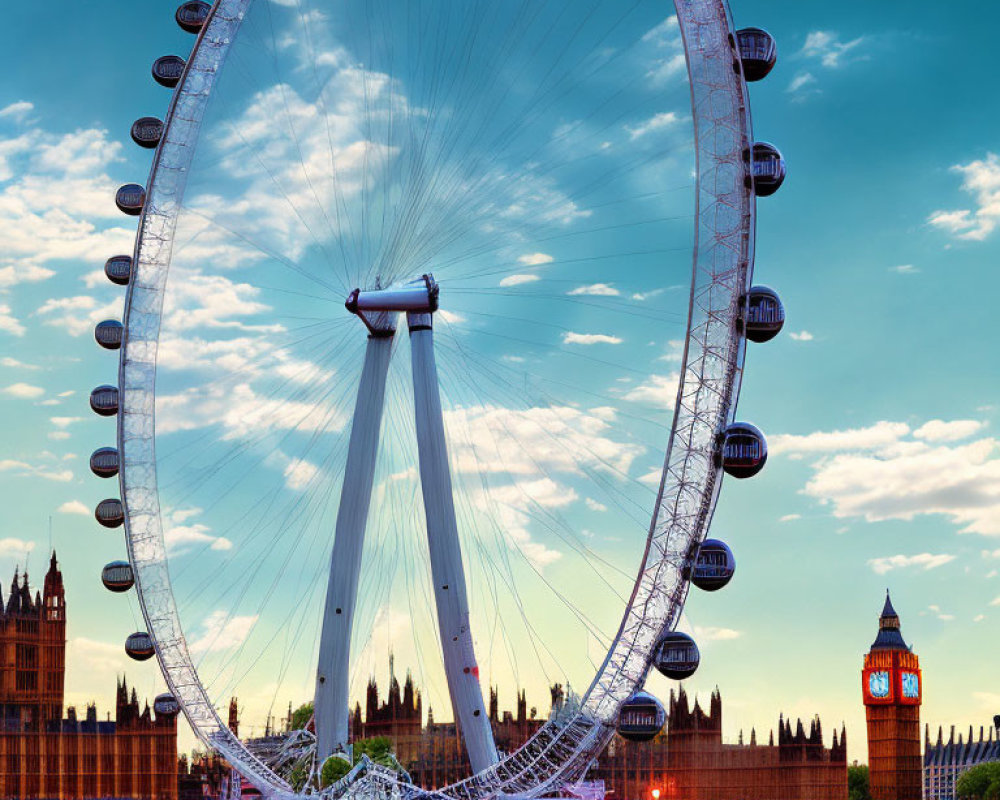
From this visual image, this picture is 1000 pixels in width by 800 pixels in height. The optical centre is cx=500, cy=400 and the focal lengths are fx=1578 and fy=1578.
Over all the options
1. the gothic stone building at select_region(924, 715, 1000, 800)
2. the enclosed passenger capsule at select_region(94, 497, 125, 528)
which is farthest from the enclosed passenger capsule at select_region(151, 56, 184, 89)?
the gothic stone building at select_region(924, 715, 1000, 800)

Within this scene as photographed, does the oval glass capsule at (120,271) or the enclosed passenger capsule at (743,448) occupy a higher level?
the oval glass capsule at (120,271)

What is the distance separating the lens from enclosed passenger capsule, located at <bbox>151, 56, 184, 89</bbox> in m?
43.6

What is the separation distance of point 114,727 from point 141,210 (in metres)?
67.8

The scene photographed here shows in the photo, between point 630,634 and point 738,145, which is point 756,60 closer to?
point 738,145

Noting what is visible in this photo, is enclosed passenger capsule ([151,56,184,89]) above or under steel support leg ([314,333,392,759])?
above

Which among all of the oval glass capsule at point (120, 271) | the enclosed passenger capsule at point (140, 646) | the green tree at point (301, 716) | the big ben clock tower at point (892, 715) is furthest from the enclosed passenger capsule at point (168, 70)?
the big ben clock tower at point (892, 715)

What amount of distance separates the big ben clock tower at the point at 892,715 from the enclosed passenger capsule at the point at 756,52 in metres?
102

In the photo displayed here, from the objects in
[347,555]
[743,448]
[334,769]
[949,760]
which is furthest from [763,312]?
[949,760]

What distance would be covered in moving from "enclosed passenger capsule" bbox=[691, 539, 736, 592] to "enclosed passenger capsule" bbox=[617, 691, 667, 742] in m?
2.65

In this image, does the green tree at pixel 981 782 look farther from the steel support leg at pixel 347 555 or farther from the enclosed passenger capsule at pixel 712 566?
the enclosed passenger capsule at pixel 712 566

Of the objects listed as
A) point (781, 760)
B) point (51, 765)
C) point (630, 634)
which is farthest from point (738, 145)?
point (51, 765)

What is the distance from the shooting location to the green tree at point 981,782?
424 feet

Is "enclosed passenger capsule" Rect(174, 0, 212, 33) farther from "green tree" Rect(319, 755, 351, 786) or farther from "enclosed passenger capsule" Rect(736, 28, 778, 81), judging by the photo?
"green tree" Rect(319, 755, 351, 786)

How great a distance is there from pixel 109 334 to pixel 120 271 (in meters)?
1.73
